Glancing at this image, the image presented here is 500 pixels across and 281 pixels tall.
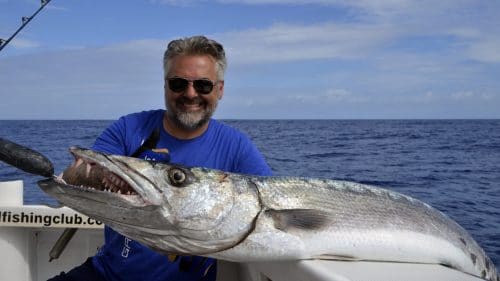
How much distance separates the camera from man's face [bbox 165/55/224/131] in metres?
3.34

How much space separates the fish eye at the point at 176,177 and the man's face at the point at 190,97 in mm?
983

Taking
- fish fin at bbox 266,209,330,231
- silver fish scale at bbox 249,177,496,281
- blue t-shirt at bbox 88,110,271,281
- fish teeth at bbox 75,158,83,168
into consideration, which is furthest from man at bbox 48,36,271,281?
fish teeth at bbox 75,158,83,168

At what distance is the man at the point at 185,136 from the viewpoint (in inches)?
127

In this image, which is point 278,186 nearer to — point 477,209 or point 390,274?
point 390,274

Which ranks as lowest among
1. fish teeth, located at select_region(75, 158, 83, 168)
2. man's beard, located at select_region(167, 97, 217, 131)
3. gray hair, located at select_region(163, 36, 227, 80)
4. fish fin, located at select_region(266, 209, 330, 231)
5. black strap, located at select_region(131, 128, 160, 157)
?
fish fin, located at select_region(266, 209, 330, 231)

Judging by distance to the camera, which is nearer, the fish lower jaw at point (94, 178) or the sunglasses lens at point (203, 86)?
the fish lower jaw at point (94, 178)

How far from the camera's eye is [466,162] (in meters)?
20.9

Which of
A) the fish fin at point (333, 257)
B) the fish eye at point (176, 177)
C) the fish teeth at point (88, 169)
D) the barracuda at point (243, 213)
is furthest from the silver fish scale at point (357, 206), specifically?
the fish teeth at point (88, 169)

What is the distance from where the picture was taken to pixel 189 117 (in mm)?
3324

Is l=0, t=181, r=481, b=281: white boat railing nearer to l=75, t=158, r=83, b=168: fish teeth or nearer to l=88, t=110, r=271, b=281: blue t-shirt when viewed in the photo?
l=88, t=110, r=271, b=281: blue t-shirt

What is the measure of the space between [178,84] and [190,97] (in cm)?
11

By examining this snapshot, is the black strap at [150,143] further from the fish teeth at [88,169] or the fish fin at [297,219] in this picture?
the fish fin at [297,219]

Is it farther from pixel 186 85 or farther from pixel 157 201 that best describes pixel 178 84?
pixel 157 201

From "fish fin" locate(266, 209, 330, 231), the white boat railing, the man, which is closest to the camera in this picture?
"fish fin" locate(266, 209, 330, 231)
